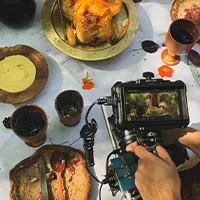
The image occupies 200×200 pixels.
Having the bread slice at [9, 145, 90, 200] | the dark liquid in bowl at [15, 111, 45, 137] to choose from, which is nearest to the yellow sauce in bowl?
the dark liquid in bowl at [15, 111, 45, 137]

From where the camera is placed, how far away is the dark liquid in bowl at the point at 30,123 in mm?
1084

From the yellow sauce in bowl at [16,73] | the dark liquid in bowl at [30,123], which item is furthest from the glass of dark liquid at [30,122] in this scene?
the yellow sauce in bowl at [16,73]

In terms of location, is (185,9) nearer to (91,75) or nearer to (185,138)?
(91,75)

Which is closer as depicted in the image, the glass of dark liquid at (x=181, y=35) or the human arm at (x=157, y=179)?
the human arm at (x=157, y=179)

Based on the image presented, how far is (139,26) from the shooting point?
138 centimetres

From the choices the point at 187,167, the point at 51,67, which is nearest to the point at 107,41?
the point at 51,67

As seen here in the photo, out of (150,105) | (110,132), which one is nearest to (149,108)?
(150,105)

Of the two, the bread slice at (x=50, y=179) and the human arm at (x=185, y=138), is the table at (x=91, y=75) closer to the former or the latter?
the bread slice at (x=50, y=179)

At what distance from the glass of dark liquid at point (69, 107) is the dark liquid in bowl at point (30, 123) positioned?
0.22 feet

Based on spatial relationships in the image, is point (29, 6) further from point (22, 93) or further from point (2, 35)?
point (22, 93)

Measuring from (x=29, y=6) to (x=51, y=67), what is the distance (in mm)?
248

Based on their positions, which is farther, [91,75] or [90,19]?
[91,75]

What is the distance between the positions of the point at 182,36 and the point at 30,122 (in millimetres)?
637

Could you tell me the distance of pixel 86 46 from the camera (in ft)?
4.11
